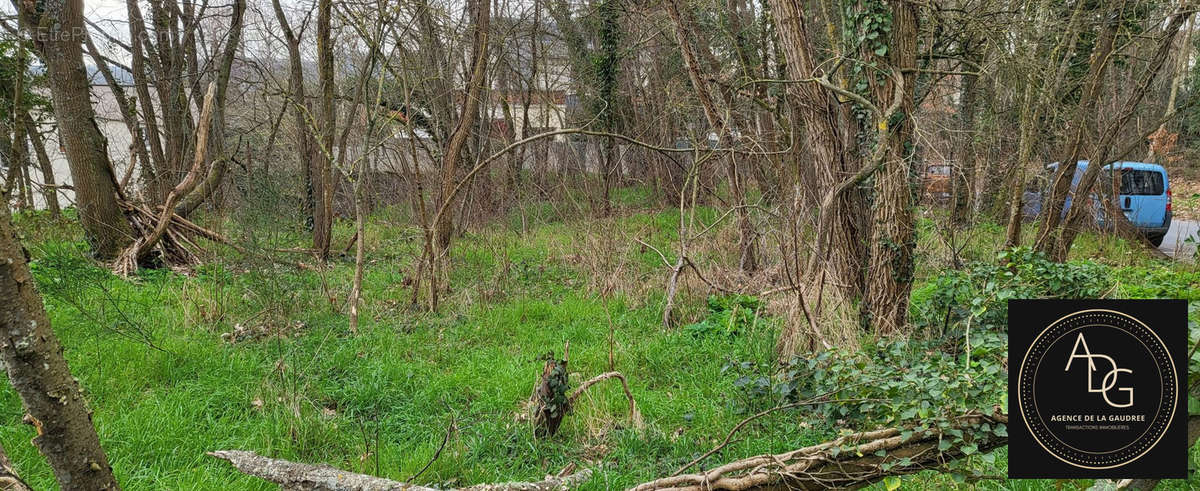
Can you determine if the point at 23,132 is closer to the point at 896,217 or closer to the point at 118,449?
the point at 118,449

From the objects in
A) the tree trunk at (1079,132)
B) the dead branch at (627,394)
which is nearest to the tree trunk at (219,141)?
the dead branch at (627,394)

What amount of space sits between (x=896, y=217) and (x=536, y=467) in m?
3.64

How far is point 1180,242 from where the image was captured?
9266 mm

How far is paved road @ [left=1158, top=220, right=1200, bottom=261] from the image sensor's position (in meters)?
7.70

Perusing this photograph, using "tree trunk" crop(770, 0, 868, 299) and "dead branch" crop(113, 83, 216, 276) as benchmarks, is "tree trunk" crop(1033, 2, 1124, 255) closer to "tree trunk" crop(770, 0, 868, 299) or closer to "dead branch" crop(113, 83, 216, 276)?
"tree trunk" crop(770, 0, 868, 299)

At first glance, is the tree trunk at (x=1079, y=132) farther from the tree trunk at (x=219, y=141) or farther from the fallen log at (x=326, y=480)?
the tree trunk at (x=219, y=141)

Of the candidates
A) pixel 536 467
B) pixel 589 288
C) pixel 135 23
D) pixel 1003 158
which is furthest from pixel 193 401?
pixel 1003 158

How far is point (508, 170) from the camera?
1027 cm

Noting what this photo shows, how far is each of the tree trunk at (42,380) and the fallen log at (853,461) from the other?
2.02 metres

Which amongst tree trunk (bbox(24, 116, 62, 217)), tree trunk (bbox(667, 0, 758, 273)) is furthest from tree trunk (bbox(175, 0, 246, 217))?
tree trunk (bbox(667, 0, 758, 273))

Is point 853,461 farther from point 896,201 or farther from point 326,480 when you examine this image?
point 896,201

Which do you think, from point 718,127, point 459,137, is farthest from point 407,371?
point 718,127

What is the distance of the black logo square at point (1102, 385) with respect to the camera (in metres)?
1.63

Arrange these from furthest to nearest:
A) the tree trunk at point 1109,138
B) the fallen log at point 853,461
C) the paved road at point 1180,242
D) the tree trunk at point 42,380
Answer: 1. the paved road at point 1180,242
2. the tree trunk at point 1109,138
3. the fallen log at point 853,461
4. the tree trunk at point 42,380
